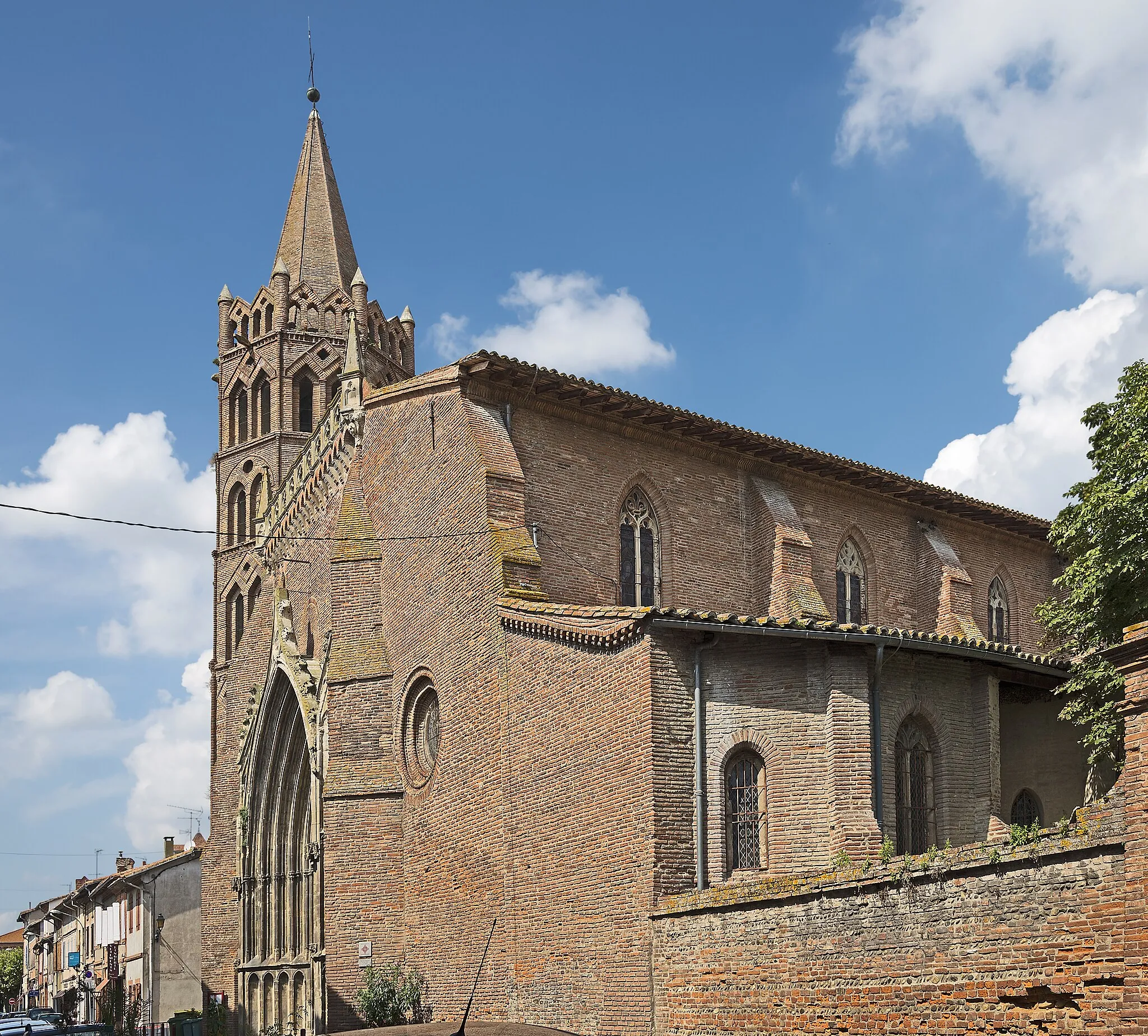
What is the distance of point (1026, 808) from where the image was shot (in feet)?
73.7

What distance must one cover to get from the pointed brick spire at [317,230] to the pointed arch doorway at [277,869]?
23.2 m

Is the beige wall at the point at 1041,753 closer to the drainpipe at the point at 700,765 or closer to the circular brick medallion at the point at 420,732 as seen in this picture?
the drainpipe at the point at 700,765

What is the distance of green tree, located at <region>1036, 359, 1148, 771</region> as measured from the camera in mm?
19766

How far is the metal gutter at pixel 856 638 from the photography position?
18183 mm

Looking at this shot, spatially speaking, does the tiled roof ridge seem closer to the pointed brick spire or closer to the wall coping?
the wall coping

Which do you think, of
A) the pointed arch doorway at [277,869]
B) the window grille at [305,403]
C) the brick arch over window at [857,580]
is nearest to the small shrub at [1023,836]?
the brick arch over window at [857,580]

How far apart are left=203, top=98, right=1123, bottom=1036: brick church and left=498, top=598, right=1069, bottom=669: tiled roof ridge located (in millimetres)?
59

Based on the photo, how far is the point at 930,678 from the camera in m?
20.7

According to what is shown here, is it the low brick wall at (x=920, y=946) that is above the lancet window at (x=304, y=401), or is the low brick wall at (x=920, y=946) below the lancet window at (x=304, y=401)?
below

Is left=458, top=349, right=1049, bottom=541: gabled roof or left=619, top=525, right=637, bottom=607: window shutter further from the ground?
left=458, top=349, right=1049, bottom=541: gabled roof

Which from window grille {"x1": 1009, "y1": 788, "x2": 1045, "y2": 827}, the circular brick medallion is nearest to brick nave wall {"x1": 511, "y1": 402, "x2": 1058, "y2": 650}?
the circular brick medallion

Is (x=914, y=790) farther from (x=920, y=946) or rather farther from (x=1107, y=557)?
(x=920, y=946)

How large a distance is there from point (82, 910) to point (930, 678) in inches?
2204

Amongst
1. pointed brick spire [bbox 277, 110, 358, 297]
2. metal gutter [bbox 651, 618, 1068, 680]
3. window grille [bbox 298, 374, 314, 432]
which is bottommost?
metal gutter [bbox 651, 618, 1068, 680]
